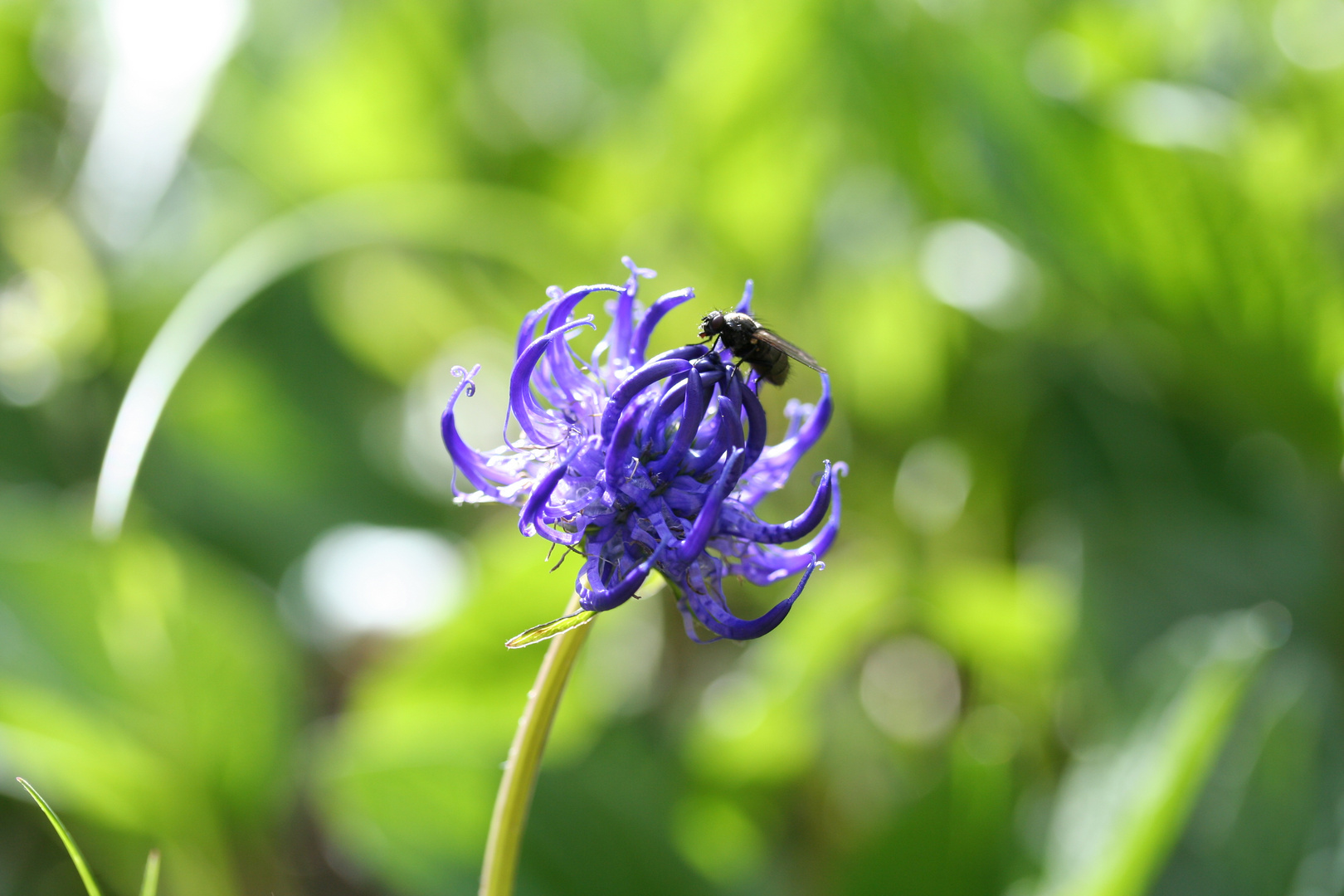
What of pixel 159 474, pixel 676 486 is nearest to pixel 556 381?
pixel 676 486

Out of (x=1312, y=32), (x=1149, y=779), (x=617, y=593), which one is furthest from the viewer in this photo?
(x=1312, y=32)

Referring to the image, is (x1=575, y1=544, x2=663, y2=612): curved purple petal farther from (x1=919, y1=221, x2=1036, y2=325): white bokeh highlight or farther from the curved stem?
(x1=919, y1=221, x2=1036, y2=325): white bokeh highlight

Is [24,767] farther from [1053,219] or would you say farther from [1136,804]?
[1053,219]

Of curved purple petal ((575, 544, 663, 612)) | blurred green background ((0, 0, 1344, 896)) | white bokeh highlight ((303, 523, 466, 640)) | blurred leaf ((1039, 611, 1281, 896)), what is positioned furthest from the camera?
white bokeh highlight ((303, 523, 466, 640))

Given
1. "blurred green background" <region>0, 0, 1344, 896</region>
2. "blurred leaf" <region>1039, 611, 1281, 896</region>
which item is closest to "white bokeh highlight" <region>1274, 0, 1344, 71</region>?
"blurred green background" <region>0, 0, 1344, 896</region>

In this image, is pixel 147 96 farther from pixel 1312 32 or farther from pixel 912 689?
pixel 1312 32

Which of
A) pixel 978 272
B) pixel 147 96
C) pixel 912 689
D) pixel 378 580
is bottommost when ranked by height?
pixel 912 689

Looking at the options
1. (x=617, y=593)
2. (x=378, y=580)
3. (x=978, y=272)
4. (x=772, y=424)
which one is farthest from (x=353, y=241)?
(x=617, y=593)

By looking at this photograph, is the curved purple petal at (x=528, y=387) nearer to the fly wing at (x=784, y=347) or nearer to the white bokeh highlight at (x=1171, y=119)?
the fly wing at (x=784, y=347)
